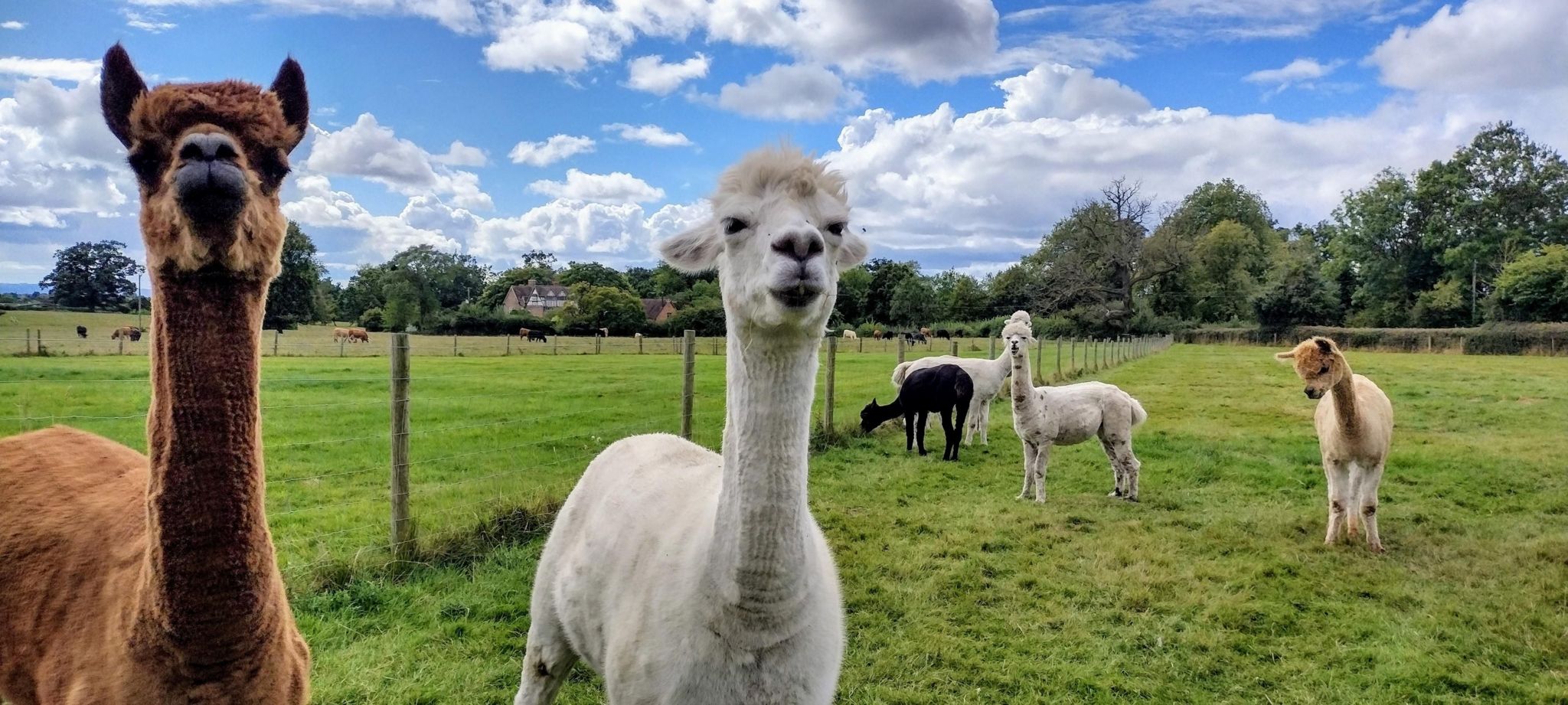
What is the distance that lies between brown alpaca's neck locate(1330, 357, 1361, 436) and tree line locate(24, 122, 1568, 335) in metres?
23.1

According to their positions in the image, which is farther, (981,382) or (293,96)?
(981,382)

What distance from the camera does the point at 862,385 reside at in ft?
63.2

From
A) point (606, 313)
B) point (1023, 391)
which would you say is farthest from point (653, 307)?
point (1023, 391)

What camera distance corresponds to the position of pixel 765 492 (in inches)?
88.0

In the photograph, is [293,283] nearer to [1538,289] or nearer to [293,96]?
[293,96]

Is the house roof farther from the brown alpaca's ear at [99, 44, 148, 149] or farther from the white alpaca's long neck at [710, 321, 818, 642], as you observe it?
the brown alpaca's ear at [99, 44, 148, 149]

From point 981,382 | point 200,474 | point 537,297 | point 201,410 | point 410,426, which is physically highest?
point 537,297

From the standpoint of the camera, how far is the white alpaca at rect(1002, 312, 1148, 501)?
8750 mm

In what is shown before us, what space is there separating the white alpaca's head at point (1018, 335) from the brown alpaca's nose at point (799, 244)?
24.5ft

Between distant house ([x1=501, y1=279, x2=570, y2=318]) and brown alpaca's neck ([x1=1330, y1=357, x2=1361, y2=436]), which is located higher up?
distant house ([x1=501, y1=279, x2=570, y2=318])

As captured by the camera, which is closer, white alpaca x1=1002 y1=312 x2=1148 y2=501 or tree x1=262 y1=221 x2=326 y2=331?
tree x1=262 y1=221 x2=326 y2=331

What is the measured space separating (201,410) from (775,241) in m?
1.47

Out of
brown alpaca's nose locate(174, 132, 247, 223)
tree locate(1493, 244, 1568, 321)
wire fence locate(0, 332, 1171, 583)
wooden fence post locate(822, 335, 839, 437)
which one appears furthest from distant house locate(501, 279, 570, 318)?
tree locate(1493, 244, 1568, 321)

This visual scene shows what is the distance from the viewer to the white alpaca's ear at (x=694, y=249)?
257 cm
